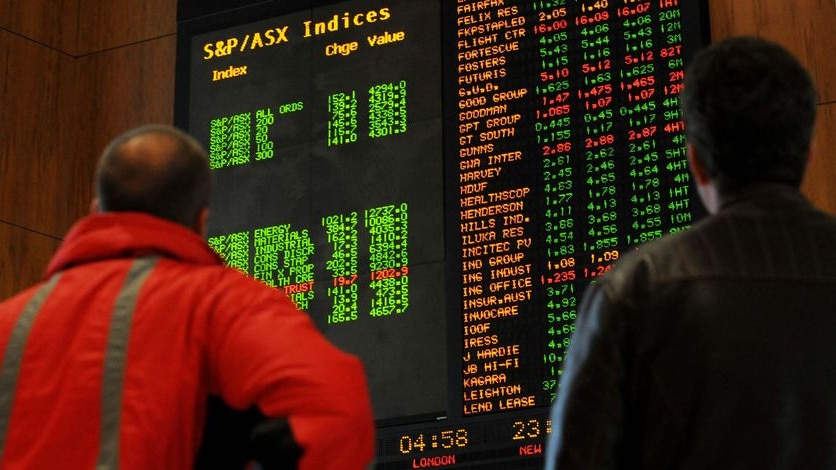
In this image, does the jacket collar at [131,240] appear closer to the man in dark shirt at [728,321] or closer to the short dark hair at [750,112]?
the man in dark shirt at [728,321]

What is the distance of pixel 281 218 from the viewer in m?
6.48

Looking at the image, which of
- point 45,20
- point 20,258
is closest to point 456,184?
point 20,258

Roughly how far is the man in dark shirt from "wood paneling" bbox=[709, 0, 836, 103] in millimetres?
4109

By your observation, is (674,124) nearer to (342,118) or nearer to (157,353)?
(342,118)

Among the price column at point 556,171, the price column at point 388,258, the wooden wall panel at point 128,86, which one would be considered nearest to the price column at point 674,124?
the price column at point 556,171

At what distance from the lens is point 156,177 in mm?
2416

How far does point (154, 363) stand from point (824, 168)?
4179 millimetres

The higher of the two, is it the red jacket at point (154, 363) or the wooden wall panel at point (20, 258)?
the wooden wall panel at point (20, 258)

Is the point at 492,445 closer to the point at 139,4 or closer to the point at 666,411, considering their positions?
the point at 139,4

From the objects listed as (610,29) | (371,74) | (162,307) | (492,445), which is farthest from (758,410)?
(371,74)

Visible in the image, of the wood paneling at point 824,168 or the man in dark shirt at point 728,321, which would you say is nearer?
the man in dark shirt at point 728,321

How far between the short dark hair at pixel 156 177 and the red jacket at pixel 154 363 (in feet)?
0.11

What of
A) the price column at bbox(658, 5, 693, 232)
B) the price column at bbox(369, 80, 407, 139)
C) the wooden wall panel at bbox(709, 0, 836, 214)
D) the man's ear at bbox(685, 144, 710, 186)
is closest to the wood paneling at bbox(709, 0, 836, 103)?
the wooden wall panel at bbox(709, 0, 836, 214)

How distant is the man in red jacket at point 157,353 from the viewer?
214 cm
